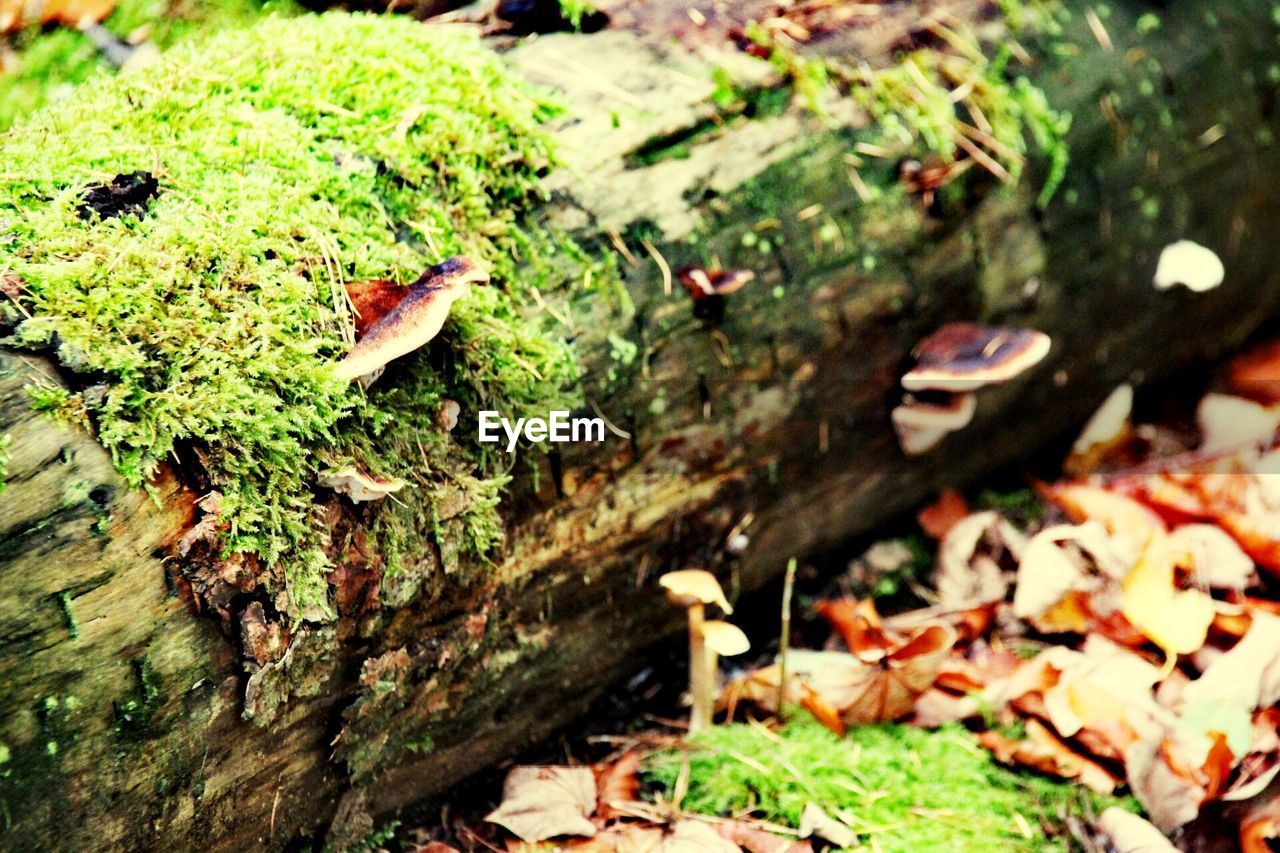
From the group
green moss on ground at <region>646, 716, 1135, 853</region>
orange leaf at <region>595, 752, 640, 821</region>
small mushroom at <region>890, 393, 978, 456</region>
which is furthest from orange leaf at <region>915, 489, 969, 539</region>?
orange leaf at <region>595, 752, 640, 821</region>

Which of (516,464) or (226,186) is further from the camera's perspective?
(516,464)

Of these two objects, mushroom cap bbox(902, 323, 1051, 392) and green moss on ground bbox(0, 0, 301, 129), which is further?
green moss on ground bbox(0, 0, 301, 129)

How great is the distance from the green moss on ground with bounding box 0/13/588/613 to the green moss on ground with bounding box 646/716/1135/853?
3.07ft

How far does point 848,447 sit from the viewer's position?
3.05 meters

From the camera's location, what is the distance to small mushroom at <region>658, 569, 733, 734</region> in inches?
93.7

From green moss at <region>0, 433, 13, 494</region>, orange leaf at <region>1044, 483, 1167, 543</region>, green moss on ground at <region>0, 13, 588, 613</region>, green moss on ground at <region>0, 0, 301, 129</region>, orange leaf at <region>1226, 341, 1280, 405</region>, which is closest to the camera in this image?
green moss at <region>0, 433, 13, 494</region>

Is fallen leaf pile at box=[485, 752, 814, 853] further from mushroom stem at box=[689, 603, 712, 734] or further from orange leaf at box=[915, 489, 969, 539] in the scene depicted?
orange leaf at box=[915, 489, 969, 539]

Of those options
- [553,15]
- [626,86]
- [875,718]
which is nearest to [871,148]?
[626,86]

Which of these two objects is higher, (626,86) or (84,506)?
(626,86)

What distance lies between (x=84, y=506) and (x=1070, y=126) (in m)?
3.22

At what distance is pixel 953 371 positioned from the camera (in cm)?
275

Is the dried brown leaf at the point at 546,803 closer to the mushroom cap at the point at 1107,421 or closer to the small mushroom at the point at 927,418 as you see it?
the small mushroom at the point at 927,418

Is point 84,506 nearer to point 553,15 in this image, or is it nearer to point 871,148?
point 553,15

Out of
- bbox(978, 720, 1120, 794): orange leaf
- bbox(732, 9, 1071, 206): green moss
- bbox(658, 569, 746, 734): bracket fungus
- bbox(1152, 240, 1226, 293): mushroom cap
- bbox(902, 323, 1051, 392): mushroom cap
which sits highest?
bbox(732, 9, 1071, 206): green moss
